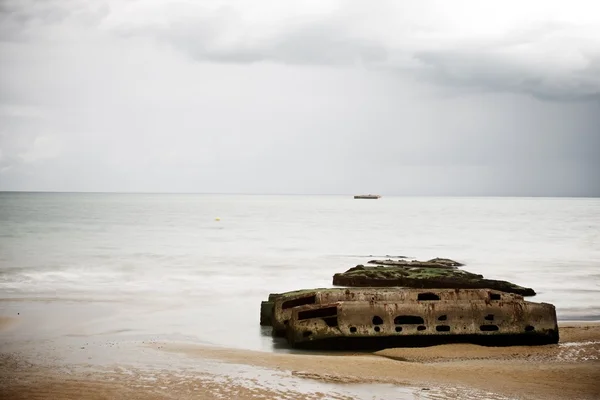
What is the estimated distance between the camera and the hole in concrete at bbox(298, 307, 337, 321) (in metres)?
9.77

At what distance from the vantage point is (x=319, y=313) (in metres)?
9.88

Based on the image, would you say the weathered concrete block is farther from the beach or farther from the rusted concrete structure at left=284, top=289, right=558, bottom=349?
the beach

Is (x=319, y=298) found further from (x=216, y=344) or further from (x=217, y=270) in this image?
(x=217, y=270)

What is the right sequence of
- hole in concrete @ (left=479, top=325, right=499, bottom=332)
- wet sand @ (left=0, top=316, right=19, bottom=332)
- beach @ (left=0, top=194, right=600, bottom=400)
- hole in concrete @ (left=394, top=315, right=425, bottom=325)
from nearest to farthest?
beach @ (left=0, top=194, right=600, bottom=400) → hole in concrete @ (left=394, top=315, right=425, bottom=325) → hole in concrete @ (left=479, top=325, right=499, bottom=332) → wet sand @ (left=0, top=316, right=19, bottom=332)

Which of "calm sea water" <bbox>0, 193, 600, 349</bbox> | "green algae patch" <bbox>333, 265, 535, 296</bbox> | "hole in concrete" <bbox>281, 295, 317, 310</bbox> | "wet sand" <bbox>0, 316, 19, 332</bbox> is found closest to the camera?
"hole in concrete" <bbox>281, 295, 317, 310</bbox>

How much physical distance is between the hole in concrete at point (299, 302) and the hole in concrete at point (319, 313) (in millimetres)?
535

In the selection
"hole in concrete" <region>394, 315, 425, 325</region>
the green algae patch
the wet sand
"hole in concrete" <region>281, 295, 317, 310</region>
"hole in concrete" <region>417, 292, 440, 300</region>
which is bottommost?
the wet sand

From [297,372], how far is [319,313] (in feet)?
5.72

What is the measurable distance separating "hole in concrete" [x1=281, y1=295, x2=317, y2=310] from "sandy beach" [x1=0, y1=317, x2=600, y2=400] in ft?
4.35

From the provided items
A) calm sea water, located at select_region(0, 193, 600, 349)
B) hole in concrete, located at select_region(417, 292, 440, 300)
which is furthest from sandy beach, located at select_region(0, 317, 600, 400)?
calm sea water, located at select_region(0, 193, 600, 349)

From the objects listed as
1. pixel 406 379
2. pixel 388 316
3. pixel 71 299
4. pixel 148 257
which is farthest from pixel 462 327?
pixel 148 257

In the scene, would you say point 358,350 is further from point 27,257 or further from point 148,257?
point 27,257

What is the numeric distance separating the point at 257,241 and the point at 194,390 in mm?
31484

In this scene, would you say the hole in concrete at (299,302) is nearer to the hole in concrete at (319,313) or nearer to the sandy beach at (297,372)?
the hole in concrete at (319,313)
